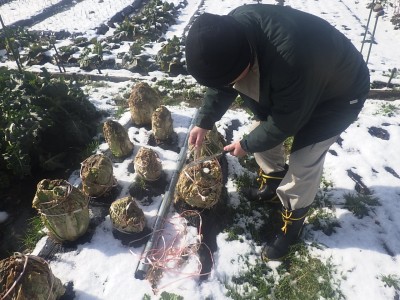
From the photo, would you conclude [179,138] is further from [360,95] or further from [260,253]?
[360,95]

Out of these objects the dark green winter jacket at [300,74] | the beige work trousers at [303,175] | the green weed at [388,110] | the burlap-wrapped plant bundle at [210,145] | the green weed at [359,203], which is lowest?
the green weed at [359,203]

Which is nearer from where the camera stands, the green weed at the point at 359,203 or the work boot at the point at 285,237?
the work boot at the point at 285,237

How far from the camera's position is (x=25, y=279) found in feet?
7.57

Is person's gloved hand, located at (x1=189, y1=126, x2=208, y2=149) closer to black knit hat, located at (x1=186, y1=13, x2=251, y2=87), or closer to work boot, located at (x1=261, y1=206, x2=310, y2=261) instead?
work boot, located at (x1=261, y1=206, x2=310, y2=261)

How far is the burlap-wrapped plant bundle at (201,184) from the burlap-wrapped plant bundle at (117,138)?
115cm

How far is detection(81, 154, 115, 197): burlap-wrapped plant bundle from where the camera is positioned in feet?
11.1

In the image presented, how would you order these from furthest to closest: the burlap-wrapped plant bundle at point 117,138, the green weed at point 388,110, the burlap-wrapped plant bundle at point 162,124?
the green weed at point 388,110 < the burlap-wrapped plant bundle at point 162,124 < the burlap-wrapped plant bundle at point 117,138

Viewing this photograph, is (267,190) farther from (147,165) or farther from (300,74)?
(300,74)

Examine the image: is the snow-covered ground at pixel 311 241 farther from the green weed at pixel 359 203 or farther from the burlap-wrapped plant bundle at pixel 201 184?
the burlap-wrapped plant bundle at pixel 201 184

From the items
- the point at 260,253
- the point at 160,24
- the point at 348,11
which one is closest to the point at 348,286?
the point at 260,253

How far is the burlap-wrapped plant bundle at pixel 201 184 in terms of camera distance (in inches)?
126

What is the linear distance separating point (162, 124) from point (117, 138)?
62cm

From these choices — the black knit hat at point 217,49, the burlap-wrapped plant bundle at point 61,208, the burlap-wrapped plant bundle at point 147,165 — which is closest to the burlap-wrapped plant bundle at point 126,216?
the burlap-wrapped plant bundle at point 61,208

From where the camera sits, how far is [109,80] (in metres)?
6.38
